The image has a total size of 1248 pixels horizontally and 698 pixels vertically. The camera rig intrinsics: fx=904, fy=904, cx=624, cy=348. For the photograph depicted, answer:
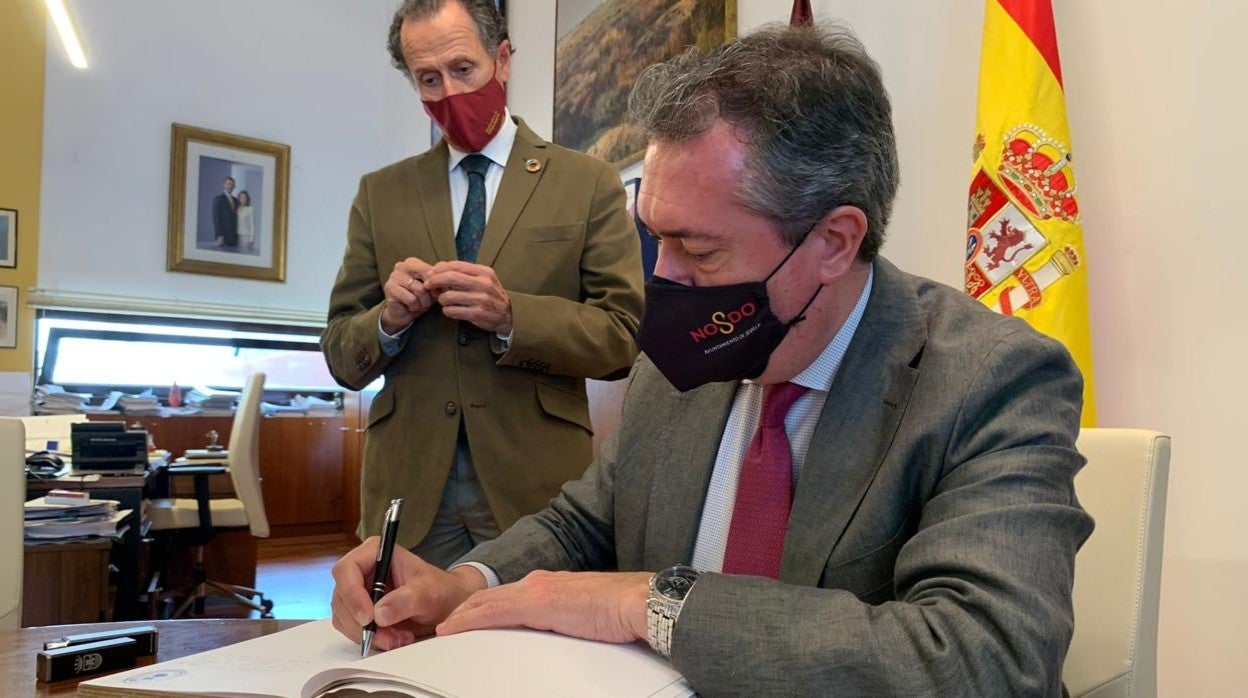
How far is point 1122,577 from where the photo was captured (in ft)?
3.11

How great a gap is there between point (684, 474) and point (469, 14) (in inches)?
42.5

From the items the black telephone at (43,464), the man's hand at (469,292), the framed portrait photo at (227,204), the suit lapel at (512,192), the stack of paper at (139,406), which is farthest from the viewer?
the framed portrait photo at (227,204)

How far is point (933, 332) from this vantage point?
979 millimetres

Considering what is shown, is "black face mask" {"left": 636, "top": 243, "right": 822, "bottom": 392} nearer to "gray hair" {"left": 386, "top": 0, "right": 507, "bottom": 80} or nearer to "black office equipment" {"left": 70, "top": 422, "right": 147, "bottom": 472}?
"gray hair" {"left": 386, "top": 0, "right": 507, "bottom": 80}

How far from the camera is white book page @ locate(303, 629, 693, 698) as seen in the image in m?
0.61

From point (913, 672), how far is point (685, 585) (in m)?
0.19

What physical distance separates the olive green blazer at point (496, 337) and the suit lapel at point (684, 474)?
47 cm

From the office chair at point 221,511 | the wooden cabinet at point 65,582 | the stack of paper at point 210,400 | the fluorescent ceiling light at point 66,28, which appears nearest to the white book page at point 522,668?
the wooden cabinet at point 65,582

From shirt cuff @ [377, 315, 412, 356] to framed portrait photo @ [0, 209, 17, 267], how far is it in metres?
6.27

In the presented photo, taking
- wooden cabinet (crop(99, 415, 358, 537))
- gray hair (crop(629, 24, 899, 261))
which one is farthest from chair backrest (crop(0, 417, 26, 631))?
wooden cabinet (crop(99, 415, 358, 537))

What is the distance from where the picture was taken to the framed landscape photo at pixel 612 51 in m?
3.00

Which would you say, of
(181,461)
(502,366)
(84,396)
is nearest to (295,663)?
(502,366)

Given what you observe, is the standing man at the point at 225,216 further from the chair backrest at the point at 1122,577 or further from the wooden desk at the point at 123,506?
the chair backrest at the point at 1122,577

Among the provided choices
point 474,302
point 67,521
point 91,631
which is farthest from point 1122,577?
point 67,521
